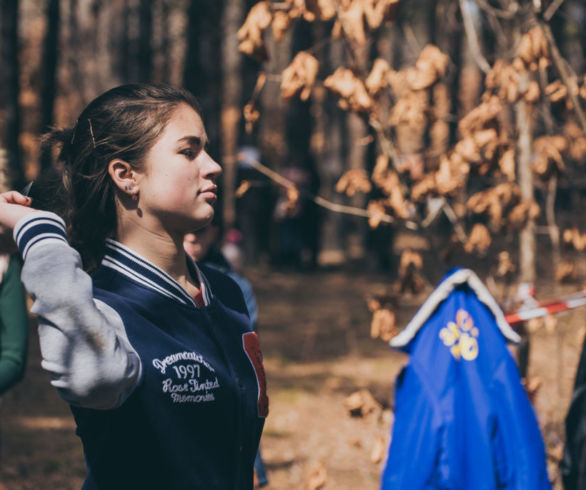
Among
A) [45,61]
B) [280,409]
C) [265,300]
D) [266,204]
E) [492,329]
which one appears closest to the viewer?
[492,329]

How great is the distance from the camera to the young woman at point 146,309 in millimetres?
1910

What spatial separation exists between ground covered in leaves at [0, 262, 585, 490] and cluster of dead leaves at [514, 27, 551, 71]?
1376 millimetres

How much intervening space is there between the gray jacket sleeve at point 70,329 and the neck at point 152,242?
401 mm

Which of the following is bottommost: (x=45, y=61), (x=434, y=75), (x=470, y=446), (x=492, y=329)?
(x=470, y=446)

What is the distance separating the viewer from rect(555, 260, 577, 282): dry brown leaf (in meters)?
4.99

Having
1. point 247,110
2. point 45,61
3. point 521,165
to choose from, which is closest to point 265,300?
point 45,61

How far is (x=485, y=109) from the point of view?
178 inches

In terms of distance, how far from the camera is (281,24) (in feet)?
14.0

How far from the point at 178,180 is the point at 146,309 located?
0.34 m

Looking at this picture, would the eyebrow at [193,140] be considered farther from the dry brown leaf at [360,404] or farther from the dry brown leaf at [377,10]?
the dry brown leaf at [360,404]

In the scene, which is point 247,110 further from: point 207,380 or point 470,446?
point 207,380

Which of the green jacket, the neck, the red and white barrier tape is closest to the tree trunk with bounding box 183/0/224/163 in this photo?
the red and white barrier tape

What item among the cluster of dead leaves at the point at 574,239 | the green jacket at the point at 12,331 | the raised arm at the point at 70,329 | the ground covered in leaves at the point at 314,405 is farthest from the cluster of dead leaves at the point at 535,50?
the raised arm at the point at 70,329

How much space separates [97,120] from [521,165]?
3742 millimetres
